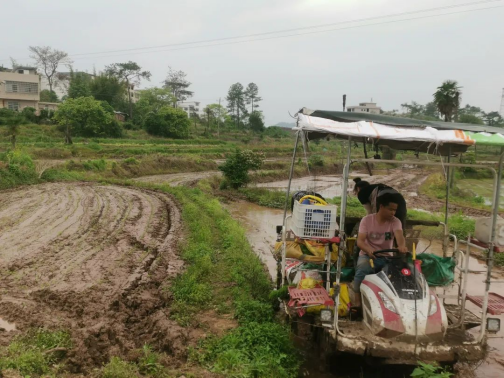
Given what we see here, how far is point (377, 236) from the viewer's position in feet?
16.7

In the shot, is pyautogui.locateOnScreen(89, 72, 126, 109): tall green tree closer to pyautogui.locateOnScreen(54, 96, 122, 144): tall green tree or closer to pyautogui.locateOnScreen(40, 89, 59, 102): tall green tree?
pyautogui.locateOnScreen(40, 89, 59, 102): tall green tree

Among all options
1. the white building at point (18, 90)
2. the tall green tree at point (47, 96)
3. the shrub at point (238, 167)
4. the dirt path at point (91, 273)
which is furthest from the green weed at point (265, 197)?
the tall green tree at point (47, 96)

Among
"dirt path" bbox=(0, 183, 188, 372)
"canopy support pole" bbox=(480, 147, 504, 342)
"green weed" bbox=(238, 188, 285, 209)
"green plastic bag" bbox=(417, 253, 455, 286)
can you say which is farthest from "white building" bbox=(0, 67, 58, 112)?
"canopy support pole" bbox=(480, 147, 504, 342)

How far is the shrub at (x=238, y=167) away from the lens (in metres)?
21.8

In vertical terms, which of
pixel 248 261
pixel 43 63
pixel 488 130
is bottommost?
pixel 248 261

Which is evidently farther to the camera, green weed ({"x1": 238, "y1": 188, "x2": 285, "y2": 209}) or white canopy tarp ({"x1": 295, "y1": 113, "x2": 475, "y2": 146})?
green weed ({"x1": 238, "y1": 188, "x2": 285, "y2": 209})

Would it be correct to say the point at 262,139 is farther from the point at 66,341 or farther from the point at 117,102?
the point at 66,341

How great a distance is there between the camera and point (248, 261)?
8.51 m

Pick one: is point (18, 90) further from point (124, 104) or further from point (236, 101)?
point (236, 101)

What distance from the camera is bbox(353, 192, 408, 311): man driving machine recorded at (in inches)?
192

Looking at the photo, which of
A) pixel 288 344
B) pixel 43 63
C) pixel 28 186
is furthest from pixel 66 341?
pixel 43 63

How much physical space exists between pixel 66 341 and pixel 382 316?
3.54m

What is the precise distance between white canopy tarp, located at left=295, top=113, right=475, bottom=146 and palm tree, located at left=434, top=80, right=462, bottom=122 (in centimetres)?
2993

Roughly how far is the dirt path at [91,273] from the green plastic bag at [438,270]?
10.5 feet
